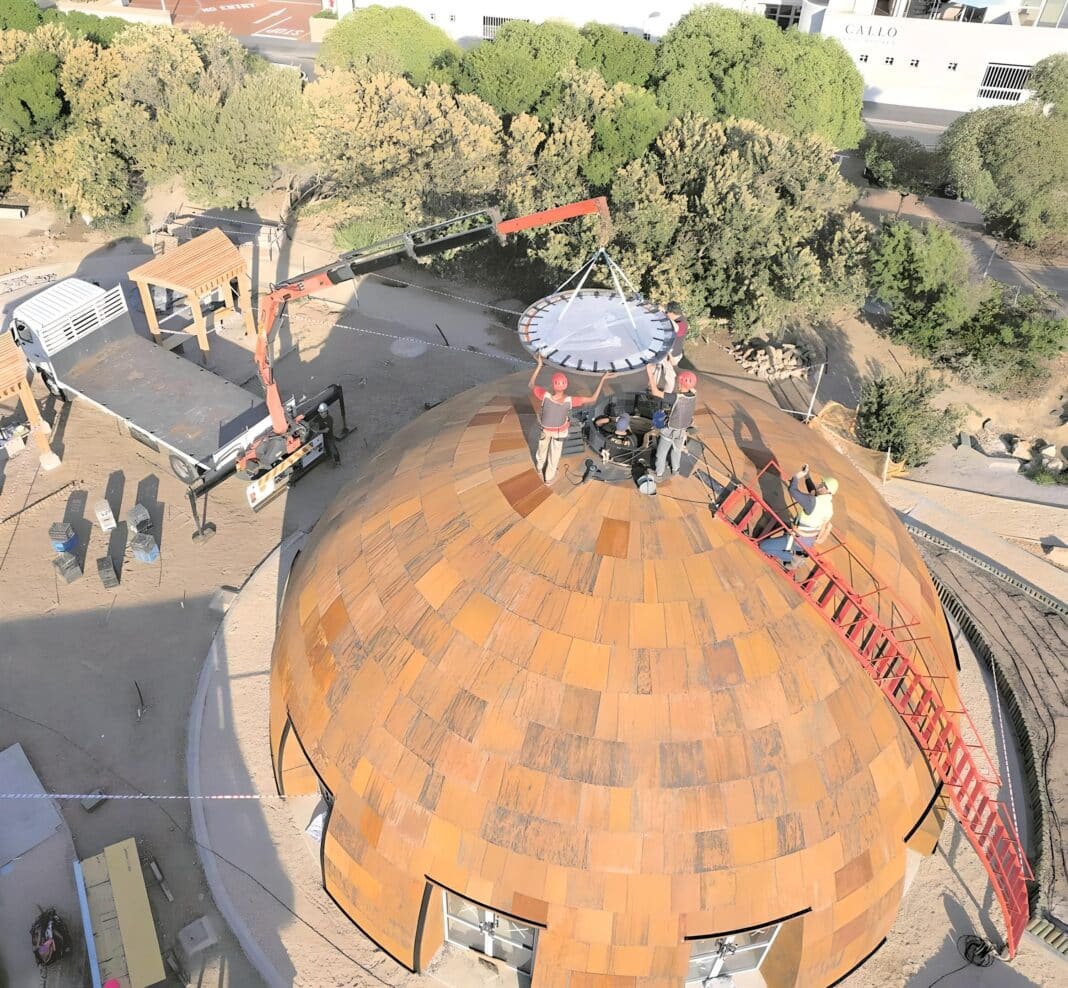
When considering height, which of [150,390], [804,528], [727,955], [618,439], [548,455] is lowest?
[727,955]

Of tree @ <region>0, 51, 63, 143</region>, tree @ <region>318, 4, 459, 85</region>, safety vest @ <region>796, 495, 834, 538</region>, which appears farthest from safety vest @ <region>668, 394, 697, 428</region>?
tree @ <region>0, 51, 63, 143</region>

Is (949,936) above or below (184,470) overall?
below

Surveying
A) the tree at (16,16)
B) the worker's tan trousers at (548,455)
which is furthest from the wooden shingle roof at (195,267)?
the tree at (16,16)

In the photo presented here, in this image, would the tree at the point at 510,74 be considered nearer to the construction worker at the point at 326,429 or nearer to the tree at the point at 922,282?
the tree at the point at 922,282

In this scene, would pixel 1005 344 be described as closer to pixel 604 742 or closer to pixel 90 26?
pixel 604 742

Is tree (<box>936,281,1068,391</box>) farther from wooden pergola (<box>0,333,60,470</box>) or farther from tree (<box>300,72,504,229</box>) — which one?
wooden pergola (<box>0,333,60,470</box>)

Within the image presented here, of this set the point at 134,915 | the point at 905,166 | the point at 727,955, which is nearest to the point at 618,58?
the point at 905,166

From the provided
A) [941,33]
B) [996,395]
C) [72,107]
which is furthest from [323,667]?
[941,33]
